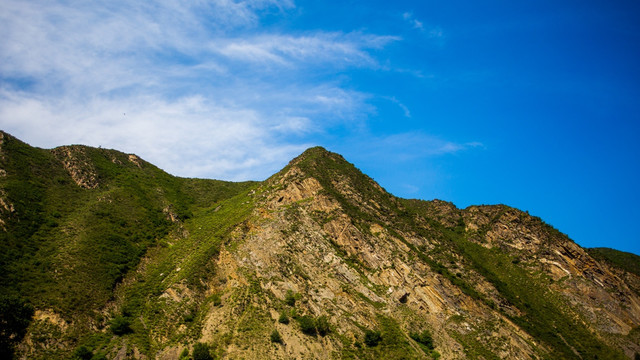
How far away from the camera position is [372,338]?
53.8m

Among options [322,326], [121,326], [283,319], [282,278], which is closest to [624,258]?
[322,326]

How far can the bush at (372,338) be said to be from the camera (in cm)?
5381

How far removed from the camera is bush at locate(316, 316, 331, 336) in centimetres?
5406

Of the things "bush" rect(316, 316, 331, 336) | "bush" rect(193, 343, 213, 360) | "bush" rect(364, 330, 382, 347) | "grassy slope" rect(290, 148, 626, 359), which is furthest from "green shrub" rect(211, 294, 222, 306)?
"grassy slope" rect(290, 148, 626, 359)

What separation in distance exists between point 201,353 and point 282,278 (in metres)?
16.9

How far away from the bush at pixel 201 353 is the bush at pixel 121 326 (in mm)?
11470

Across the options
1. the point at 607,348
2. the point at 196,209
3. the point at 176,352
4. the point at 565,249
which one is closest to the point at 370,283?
the point at 176,352

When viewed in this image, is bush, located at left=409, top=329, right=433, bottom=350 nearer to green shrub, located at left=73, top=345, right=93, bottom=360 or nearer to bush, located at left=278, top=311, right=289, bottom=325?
bush, located at left=278, top=311, right=289, bottom=325

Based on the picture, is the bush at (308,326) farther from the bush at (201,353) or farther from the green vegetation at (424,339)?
the green vegetation at (424,339)

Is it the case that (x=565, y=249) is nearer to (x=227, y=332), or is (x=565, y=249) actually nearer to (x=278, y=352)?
(x=278, y=352)

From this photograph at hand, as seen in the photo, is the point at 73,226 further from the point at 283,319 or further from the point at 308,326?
the point at 308,326

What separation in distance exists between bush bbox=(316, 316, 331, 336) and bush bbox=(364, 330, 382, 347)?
18.0ft

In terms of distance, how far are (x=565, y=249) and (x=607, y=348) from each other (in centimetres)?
2146

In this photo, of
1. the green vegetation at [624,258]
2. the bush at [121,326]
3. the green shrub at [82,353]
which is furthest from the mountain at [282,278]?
the green vegetation at [624,258]
